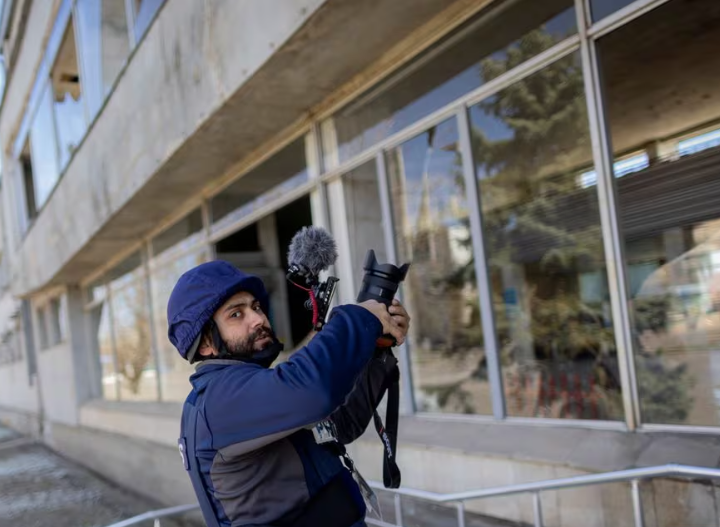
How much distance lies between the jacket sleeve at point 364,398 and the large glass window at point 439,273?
12.9ft

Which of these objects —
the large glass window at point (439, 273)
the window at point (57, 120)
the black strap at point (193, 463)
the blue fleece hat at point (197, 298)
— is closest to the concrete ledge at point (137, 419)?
the large glass window at point (439, 273)

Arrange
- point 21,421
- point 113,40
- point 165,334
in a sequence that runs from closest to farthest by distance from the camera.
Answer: point 113,40
point 165,334
point 21,421

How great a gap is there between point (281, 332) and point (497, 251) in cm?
503

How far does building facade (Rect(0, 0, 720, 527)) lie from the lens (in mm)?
3947

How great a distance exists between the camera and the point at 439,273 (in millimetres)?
7531

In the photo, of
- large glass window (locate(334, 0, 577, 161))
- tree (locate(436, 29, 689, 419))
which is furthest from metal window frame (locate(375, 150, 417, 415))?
tree (locate(436, 29, 689, 419))

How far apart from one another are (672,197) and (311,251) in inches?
125

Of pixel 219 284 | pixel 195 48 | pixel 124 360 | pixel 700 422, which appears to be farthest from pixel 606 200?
pixel 124 360

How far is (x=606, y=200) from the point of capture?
381cm

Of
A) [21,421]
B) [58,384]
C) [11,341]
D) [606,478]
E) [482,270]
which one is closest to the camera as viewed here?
[606,478]

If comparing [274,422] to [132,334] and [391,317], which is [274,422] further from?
[132,334]

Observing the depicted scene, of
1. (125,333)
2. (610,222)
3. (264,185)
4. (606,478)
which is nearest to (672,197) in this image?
(610,222)

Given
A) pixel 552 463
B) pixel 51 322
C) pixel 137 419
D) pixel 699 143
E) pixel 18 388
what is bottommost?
pixel 18 388

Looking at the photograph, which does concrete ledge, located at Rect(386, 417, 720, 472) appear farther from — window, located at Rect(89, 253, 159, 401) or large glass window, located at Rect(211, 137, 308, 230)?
window, located at Rect(89, 253, 159, 401)
